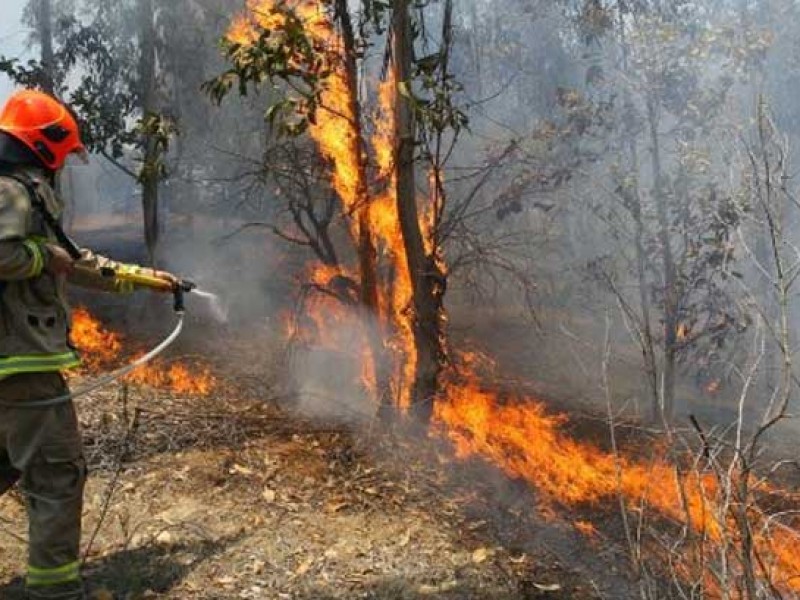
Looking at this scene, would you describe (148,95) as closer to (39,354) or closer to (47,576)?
(39,354)

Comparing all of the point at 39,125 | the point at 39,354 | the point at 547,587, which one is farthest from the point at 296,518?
the point at 39,125

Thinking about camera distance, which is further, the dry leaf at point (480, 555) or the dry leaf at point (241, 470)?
the dry leaf at point (241, 470)

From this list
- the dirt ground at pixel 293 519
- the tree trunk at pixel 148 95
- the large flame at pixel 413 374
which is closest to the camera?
the dirt ground at pixel 293 519

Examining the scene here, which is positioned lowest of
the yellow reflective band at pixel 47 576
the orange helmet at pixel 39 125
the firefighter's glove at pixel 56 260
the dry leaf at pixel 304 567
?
the dry leaf at pixel 304 567

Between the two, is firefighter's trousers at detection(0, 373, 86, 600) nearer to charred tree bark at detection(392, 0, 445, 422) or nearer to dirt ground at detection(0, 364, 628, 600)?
dirt ground at detection(0, 364, 628, 600)

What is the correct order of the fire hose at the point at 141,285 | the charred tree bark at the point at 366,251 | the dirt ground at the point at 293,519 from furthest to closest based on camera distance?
the charred tree bark at the point at 366,251 → the dirt ground at the point at 293,519 → the fire hose at the point at 141,285

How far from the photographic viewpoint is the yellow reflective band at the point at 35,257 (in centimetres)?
342

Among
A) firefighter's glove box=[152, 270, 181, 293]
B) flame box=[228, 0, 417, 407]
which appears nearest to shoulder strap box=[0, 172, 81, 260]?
firefighter's glove box=[152, 270, 181, 293]

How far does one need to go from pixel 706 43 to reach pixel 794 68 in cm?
1040

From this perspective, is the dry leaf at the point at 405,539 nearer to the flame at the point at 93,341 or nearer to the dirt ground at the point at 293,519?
the dirt ground at the point at 293,519

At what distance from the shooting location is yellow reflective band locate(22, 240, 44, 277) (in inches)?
135

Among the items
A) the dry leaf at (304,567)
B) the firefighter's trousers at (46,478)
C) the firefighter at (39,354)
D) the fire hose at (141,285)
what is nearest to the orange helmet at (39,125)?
→ the firefighter at (39,354)

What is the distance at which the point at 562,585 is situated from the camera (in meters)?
4.58

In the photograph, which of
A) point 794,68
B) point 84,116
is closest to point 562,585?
point 84,116
